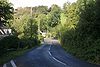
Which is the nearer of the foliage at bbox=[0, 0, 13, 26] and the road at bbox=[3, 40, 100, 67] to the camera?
the road at bbox=[3, 40, 100, 67]

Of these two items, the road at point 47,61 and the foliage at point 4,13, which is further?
the foliage at point 4,13

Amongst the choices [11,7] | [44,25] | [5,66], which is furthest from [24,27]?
[44,25]

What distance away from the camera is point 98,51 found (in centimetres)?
2928

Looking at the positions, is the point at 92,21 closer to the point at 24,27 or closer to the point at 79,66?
the point at 79,66

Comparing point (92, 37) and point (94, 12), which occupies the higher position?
point (94, 12)

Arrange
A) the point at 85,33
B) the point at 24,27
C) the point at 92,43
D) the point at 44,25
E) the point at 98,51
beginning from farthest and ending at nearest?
the point at 44,25
the point at 24,27
the point at 85,33
the point at 92,43
the point at 98,51

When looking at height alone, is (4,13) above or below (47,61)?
above

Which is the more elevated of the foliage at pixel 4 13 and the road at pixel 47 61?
the foliage at pixel 4 13

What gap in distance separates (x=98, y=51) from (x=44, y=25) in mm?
117368

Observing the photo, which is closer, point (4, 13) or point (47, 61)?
point (47, 61)

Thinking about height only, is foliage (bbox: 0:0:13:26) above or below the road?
above

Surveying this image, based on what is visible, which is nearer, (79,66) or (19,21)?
(79,66)

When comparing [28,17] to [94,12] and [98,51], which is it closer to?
[94,12]

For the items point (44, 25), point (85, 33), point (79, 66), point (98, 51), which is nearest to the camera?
point (79, 66)
